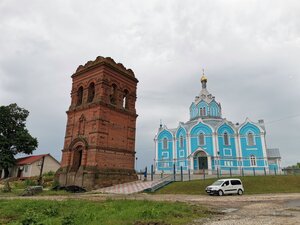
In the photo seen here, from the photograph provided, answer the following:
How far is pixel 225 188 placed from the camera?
62.2ft

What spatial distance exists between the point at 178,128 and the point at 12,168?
33.2m

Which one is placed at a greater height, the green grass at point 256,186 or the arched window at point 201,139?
the arched window at point 201,139

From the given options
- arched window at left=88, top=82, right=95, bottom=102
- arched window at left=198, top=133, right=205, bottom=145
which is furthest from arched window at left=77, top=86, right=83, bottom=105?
arched window at left=198, top=133, right=205, bottom=145

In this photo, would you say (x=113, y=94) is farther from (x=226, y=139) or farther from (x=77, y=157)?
(x=226, y=139)

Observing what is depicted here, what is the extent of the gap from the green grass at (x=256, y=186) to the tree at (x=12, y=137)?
106 feet

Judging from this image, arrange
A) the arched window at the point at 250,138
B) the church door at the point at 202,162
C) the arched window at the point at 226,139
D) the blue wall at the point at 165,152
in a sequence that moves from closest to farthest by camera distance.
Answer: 1. the church door at the point at 202,162
2. the arched window at the point at 250,138
3. the arched window at the point at 226,139
4. the blue wall at the point at 165,152

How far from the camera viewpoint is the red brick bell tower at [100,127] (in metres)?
Result: 22.3

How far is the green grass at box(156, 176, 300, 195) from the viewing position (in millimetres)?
20777

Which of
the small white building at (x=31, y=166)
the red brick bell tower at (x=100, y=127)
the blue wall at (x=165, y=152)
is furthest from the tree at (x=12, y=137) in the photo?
the blue wall at (x=165, y=152)

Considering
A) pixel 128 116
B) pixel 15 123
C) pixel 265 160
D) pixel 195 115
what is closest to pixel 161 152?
pixel 195 115

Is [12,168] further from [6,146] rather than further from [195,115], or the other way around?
[195,115]

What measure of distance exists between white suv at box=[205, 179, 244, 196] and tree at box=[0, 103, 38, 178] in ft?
121

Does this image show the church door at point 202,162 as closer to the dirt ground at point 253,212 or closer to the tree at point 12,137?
the dirt ground at point 253,212

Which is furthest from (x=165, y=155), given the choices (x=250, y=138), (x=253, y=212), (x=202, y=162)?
(x=253, y=212)
